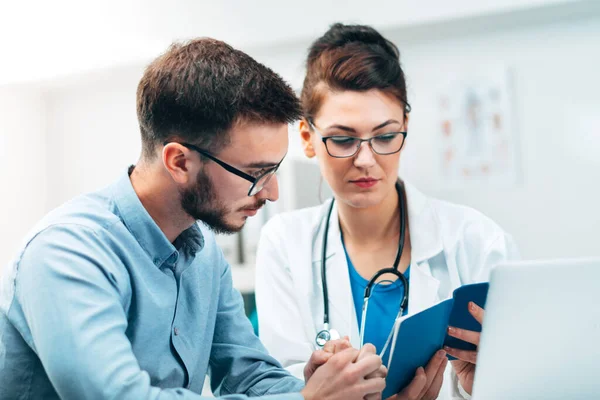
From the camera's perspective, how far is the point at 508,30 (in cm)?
271

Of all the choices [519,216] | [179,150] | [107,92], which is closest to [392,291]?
[179,150]

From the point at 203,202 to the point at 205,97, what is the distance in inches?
7.4

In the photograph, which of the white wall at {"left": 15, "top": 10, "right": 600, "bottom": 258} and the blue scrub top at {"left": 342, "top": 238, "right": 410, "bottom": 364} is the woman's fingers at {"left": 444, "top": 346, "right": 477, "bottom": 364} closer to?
the blue scrub top at {"left": 342, "top": 238, "right": 410, "bottom": 364}

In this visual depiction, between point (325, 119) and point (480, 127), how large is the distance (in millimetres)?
1431

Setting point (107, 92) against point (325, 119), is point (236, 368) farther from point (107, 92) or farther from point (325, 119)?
point (107, 92)

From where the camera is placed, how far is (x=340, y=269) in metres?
1.61

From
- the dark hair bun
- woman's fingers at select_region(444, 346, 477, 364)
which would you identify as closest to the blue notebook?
woman's fingers at select_region(444, 346, 477, 364)

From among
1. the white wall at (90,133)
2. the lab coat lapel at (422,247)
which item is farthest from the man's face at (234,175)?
the white wall at (90,133)

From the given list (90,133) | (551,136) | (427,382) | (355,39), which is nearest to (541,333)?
(427,382)

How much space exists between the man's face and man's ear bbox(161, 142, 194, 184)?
0.02 meters

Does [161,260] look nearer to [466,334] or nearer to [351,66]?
[466,334]

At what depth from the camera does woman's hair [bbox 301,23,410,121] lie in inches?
60.6

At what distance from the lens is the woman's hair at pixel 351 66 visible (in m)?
1.54

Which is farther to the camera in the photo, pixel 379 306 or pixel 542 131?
pixel 542 131
